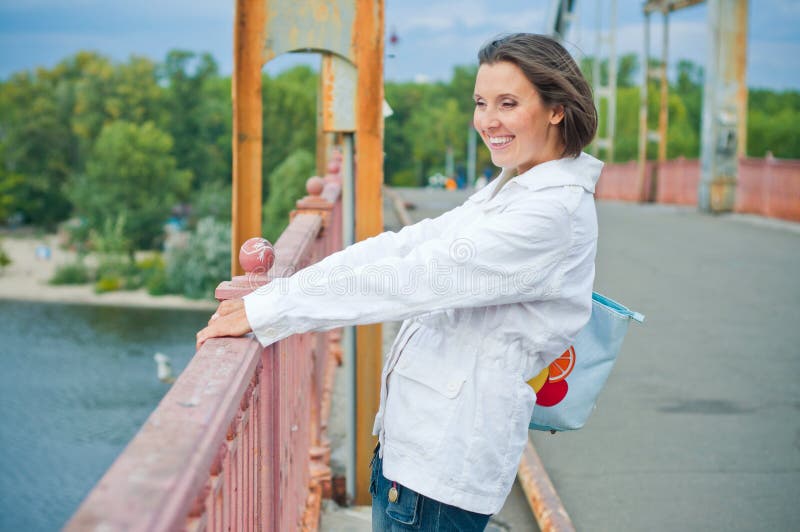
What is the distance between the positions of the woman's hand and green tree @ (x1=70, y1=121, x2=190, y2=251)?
77.6 meters

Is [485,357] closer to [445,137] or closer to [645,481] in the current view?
[645,481]

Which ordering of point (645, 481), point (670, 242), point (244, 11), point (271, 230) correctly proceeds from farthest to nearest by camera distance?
point (271, 230) < point (670, 242) < point (645, 481) < point (244, 11)

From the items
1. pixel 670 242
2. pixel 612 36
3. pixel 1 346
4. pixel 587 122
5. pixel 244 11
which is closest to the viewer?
pixel 587 122

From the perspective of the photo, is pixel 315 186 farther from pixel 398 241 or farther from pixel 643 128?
pixel 643 128

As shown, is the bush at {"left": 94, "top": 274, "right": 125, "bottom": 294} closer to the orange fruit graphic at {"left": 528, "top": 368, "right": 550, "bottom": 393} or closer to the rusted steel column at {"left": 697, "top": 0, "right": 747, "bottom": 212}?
the rusted steel column at {"left": 697, "top": 0, "right": 747, "bottom": 212}

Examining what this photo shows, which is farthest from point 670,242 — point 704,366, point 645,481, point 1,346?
point 1,346

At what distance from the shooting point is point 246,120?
4141 millimetres

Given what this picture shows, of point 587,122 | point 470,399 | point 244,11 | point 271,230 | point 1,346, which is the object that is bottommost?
point 1,346

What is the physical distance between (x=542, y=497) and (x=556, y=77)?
2.77 meters

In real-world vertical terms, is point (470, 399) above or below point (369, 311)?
below

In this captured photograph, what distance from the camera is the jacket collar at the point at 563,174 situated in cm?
202

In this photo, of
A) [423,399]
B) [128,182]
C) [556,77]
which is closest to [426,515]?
[423,399]

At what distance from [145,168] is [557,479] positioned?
77.9 m

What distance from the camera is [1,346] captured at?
50.5m
